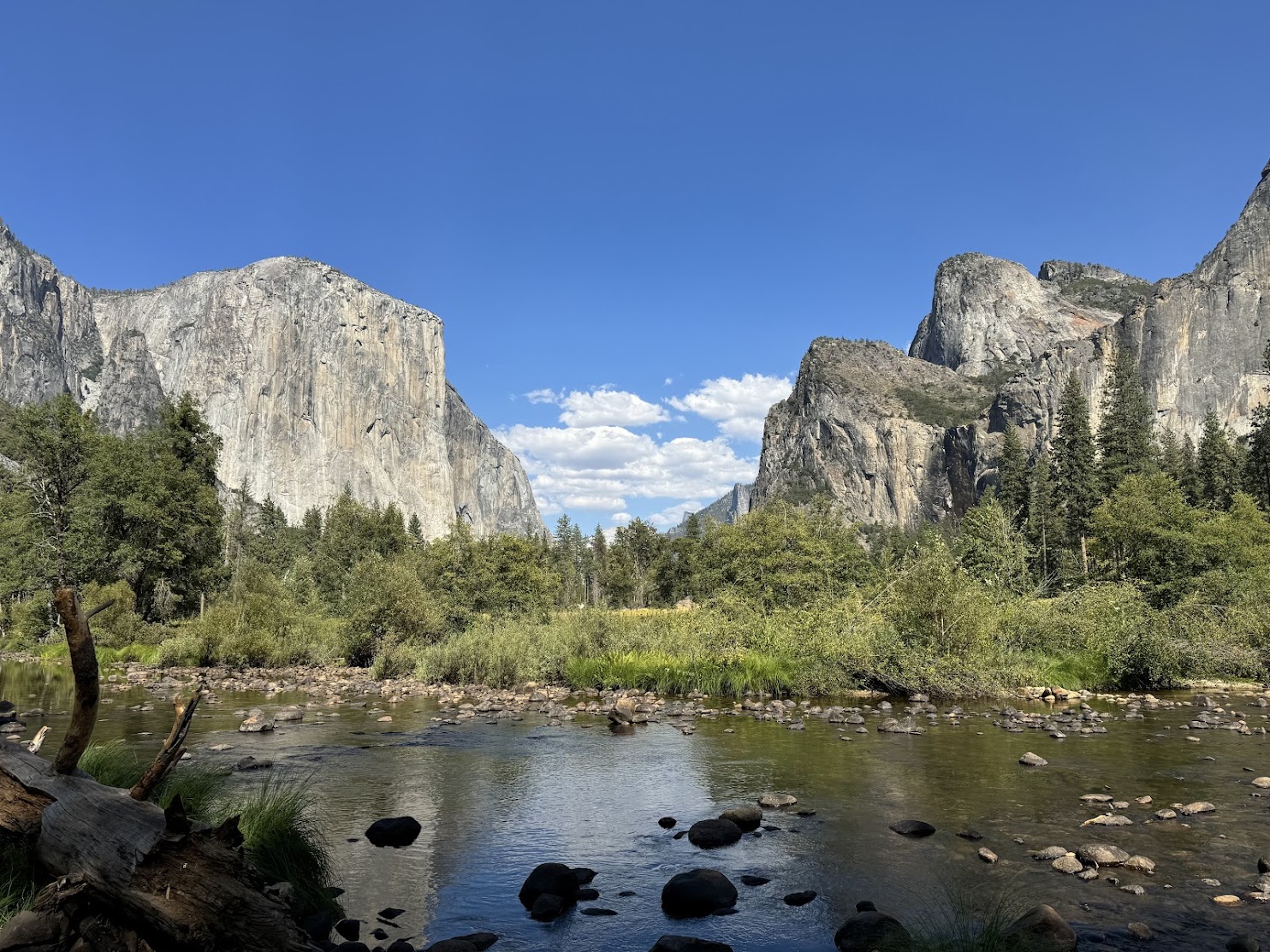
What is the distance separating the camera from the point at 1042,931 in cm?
751

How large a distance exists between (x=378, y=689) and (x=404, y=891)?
22385 millimetres

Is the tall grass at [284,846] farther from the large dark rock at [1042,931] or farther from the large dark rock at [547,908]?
the large dark rock at [1042,931]

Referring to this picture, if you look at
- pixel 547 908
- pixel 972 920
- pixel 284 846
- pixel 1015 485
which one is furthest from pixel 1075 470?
pixel 284 846

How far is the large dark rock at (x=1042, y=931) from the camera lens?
6.99 meters

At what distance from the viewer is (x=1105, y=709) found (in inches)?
910

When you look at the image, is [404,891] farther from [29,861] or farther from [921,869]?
[921,869]

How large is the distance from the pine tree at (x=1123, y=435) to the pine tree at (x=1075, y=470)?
1.33m

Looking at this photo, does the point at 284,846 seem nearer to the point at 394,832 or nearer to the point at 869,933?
the point at 394,832

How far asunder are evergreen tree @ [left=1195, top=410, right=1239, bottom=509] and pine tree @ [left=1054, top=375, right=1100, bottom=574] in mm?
8867

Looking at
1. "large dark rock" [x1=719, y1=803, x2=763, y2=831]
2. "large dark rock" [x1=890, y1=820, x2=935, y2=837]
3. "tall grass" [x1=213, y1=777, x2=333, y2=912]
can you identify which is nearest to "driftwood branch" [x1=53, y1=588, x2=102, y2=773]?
"tall grass" [x1=213, y1=777, x2=333, y2=912]

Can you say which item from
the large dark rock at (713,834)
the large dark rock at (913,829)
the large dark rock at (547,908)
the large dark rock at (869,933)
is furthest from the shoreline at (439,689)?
the large dark rock at (869,933)

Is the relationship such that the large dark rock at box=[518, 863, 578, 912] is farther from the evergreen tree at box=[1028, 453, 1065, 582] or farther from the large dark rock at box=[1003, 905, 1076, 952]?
the evergreen tree at box=[1028, 453, 1065, 582]

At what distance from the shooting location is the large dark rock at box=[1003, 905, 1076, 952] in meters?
6.99

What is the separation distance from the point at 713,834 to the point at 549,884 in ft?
9.99
